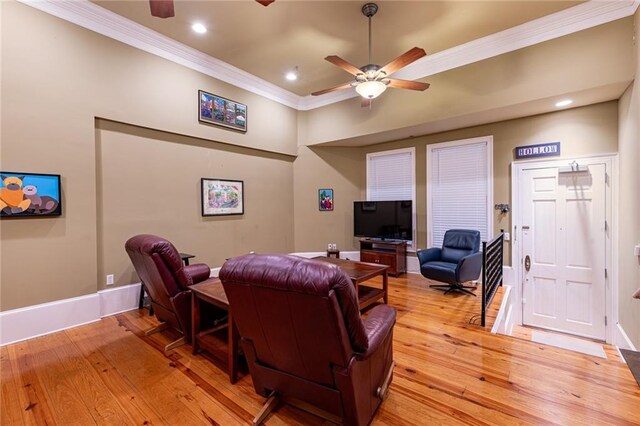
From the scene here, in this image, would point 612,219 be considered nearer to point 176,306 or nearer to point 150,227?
point 176,306

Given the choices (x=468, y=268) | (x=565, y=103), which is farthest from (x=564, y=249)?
(x=565, y=103)

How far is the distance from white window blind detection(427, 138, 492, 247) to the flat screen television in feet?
1.55

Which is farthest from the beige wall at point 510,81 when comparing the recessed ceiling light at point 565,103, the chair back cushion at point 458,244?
the chair back cushion at point 458,244

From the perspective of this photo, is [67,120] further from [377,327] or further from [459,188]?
[459,188]

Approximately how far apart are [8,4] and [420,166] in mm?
5948

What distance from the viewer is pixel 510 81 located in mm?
3801

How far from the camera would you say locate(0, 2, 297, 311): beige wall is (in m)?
2.90

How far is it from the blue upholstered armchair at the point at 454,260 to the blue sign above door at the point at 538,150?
140cm

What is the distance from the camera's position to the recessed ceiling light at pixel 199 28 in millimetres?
3648

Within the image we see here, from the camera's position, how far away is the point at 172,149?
424cm

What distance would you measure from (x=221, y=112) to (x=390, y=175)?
11.5ft

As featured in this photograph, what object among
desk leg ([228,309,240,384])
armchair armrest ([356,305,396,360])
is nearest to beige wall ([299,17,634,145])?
armchair armrest ([356,305,396,360])

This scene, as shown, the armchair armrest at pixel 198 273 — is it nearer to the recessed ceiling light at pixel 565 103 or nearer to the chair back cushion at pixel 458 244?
the chair back cushion at pixel 458 244

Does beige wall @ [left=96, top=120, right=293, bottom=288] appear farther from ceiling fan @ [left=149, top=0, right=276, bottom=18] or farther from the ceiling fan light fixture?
the ceiling fan light fixture
